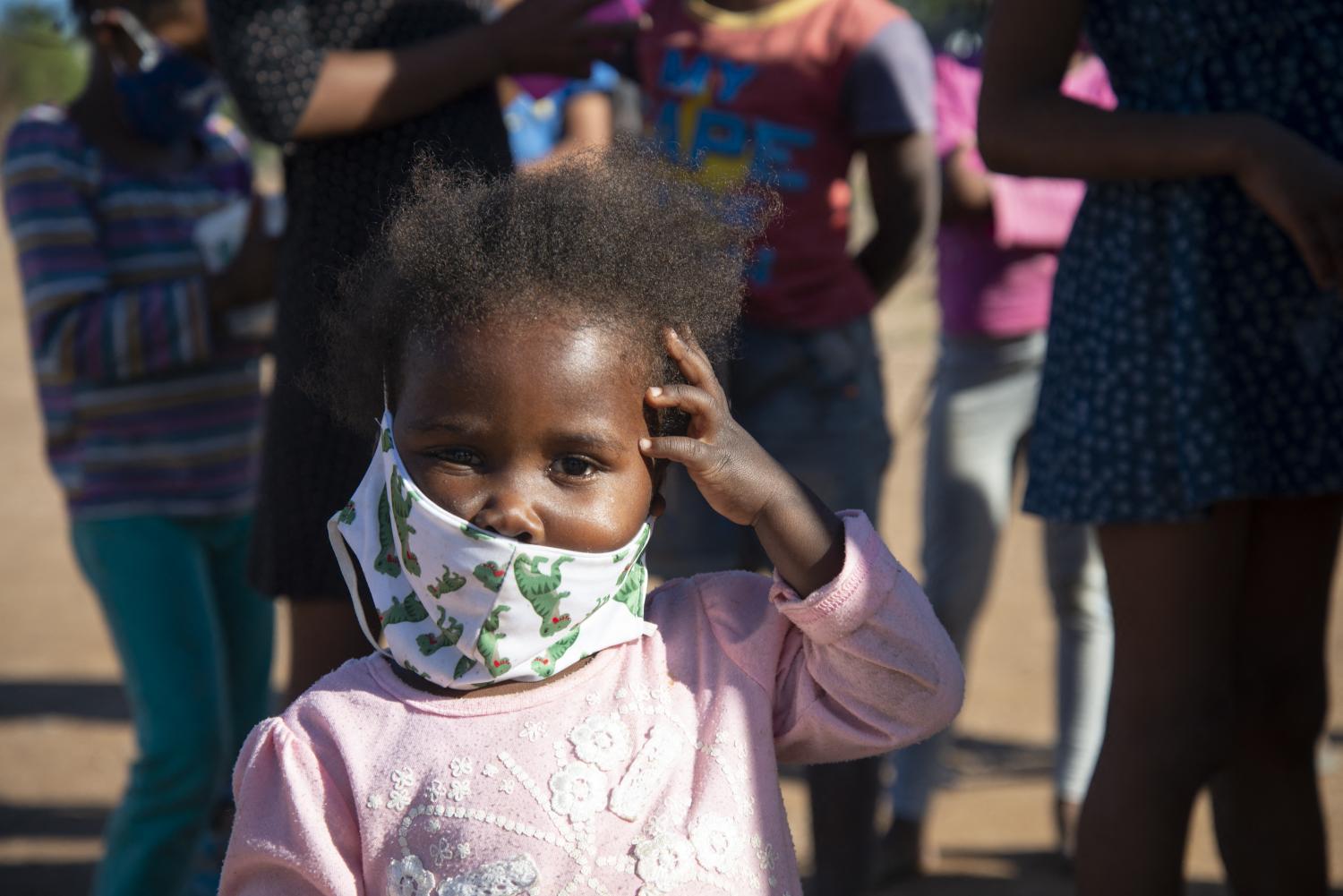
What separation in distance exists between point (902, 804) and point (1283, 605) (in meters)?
1.64

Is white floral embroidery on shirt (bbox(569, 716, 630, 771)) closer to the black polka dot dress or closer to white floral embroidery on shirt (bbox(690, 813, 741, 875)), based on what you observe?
white floral embroidery on shirt (bbox(690, 813, 741, 875))

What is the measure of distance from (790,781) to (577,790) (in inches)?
116

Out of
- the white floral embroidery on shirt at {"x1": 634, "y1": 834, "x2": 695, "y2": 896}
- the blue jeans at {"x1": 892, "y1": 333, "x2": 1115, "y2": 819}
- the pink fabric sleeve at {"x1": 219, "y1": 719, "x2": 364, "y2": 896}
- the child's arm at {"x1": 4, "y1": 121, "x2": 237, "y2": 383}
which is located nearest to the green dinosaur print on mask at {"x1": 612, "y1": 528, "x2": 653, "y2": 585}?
the white floral embroidery on shirt at {"x1": 634, "y1": 834, "x2": 695, "y2": 896}

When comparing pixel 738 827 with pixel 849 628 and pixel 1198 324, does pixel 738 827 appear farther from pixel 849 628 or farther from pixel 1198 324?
pixel 1198 324

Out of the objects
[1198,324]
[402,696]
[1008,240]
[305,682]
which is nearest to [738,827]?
[402,696]

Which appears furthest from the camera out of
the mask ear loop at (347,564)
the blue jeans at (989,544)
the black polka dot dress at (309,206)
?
the blue jeans at (989,544)

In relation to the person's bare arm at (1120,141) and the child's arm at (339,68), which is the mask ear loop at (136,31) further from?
the person's bare arm at (1120,141)

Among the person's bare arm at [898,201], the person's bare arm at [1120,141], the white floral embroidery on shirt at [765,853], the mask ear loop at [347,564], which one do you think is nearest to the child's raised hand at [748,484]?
the white floral embroidery on shirt at [765,853]

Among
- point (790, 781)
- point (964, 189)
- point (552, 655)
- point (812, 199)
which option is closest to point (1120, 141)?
point (812, 199)

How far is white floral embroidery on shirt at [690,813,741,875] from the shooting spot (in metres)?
1.83

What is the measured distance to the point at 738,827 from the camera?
1.87 meters

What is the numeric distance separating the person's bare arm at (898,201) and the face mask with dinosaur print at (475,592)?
65.6 inches

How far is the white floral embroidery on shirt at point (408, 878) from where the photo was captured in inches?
70.9

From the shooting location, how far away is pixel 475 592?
182 centimetres
